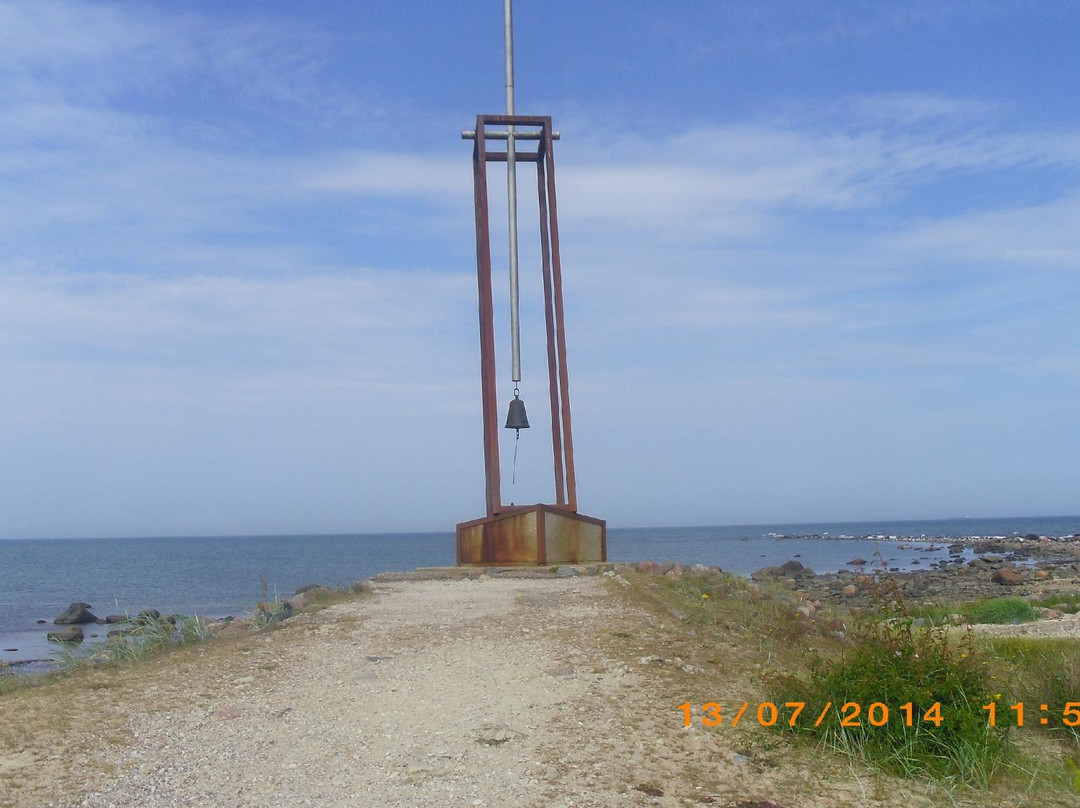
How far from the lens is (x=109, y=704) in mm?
6086

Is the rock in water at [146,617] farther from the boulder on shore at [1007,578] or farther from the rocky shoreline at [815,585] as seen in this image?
the boulder on shore at [1007,578]

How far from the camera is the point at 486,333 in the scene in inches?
522

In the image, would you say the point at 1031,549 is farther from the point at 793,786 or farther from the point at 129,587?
the point at 793,786

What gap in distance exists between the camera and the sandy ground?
4.82 metres

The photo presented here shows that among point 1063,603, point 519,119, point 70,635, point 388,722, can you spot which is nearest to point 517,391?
point 519,119

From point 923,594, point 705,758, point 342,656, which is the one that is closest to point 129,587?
point 923,594

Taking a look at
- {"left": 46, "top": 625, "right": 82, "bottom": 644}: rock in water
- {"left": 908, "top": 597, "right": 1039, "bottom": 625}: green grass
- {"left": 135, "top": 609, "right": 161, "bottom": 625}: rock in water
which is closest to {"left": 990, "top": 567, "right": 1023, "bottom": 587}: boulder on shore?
{"left": 908, "top": 597, "right": 1039, "bottom": 625}: green grass

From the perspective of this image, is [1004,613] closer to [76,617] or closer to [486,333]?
[486,333]

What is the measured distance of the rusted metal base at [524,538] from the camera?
1267 cm

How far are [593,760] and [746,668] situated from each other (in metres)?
2.02

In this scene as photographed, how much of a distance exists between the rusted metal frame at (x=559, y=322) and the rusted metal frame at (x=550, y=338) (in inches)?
4.3

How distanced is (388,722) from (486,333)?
7948mm
